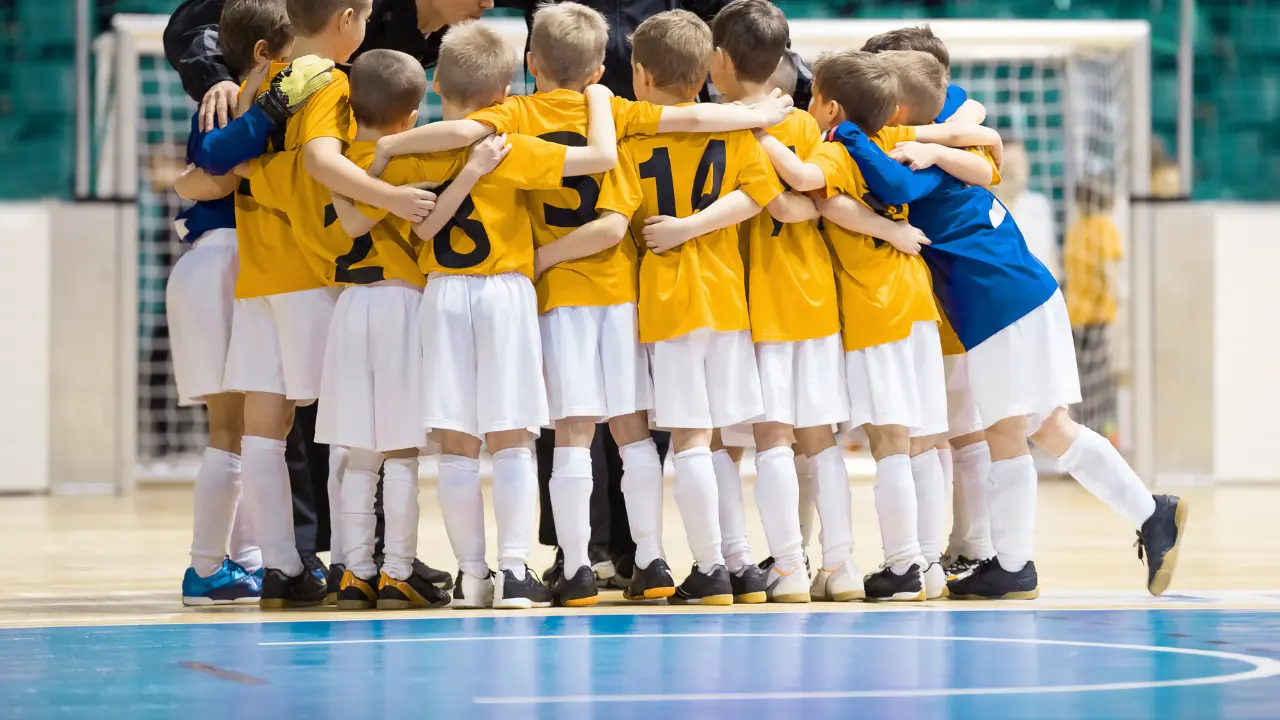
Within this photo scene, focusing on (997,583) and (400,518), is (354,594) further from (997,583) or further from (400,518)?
(997,583)

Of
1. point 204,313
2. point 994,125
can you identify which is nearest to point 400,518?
point 204,313

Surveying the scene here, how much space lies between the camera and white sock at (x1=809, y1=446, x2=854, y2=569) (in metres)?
3.23

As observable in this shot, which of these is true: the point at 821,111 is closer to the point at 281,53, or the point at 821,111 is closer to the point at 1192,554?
the point at 281,53

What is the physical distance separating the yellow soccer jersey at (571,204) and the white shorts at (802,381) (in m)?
0.31

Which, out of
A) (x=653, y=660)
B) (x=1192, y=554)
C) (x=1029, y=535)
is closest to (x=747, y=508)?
(x=1192, y=554)

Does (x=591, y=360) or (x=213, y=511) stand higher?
(x=591, y=360)

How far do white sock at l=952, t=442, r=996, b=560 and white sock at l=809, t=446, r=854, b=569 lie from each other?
379 millimetres

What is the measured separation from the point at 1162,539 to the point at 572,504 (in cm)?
117

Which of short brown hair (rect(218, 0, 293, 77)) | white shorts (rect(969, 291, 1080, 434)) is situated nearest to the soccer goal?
short brown hair (rect(218, 0, 293, 77))

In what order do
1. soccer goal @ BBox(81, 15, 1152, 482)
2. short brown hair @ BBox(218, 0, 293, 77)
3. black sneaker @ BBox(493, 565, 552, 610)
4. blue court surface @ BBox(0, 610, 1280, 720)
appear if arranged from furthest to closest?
soccer goal @ BBox(81, 15, 1152, 482) < short brown hair @ BBox(218, 0, 293, 77) < black sneaker @ BBox(493, 565, 552, 610) < blue court surface @ BBox(0, 610, 1280, 720)

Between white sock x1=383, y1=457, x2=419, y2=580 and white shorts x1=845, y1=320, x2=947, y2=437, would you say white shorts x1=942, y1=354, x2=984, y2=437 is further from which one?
white sock x1=383, y1=457, x2=419, y2=580

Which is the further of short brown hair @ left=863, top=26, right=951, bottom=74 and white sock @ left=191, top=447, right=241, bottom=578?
short brown hair @ left=863, top=26, right=951, bottom=74

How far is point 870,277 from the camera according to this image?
3.29 metres

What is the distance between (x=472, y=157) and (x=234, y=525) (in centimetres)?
108
